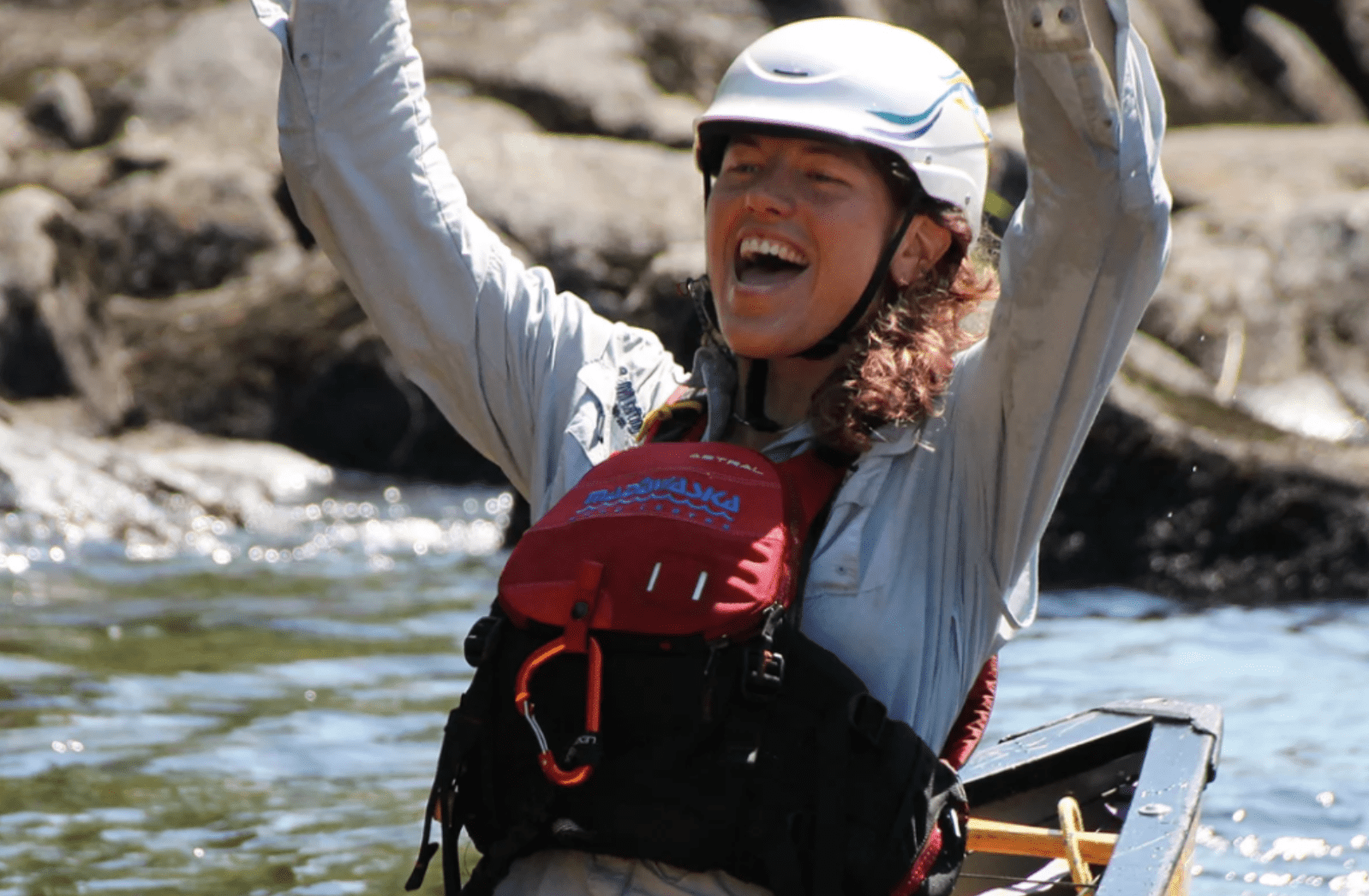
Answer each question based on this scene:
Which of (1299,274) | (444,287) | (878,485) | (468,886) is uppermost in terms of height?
(444,287)

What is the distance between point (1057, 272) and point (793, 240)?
0.42 meters

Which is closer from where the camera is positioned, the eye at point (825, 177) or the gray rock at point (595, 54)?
the eye at point (825, 177)

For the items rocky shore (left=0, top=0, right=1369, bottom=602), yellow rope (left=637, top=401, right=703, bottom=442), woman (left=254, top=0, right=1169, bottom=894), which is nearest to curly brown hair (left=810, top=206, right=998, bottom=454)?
woman (left=254, top=0, right=1169, bottom=894)

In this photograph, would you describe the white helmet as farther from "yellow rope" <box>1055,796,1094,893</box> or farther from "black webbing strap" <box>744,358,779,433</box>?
"yellow rope" <box>1055,796,1094,893</box>

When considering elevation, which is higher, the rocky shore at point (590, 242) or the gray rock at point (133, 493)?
the rocky shore at point (590, 242)

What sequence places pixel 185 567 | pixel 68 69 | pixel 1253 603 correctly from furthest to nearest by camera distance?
pixel 68 69 → pixel 185 567 → pixel 1253 603

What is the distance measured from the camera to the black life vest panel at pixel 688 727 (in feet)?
7.35

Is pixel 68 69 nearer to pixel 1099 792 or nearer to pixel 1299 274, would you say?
pixel 1299 274

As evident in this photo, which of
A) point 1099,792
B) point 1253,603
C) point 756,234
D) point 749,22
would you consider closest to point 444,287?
point 756,234

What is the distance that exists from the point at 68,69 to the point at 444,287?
53.9 ft

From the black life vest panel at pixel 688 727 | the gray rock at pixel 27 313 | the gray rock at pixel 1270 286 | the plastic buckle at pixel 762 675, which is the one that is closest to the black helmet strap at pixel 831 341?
the black life vest panel at pixel 688 727

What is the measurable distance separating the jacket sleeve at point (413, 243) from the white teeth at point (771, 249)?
1.13ft

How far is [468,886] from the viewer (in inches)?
91.4

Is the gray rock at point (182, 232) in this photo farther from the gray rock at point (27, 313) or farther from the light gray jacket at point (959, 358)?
the light gray jacket at point (959, 358)
